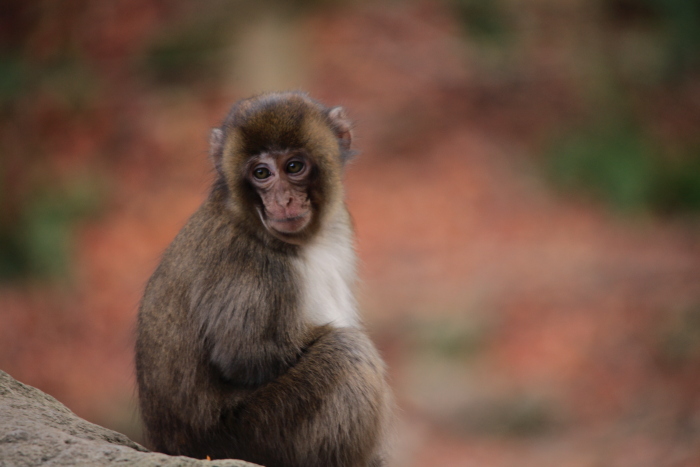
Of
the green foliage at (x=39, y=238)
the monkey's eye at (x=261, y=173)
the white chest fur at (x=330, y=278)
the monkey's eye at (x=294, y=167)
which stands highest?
the green foliage at (x=39, y=238)

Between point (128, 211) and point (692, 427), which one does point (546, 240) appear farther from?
point (128, 211)

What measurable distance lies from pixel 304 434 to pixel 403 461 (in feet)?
18.8

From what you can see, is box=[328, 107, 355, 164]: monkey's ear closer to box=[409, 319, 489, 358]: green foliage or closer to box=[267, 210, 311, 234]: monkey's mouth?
box=[267, 210, 311, 234]: monkey's mouth

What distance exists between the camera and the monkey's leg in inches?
192

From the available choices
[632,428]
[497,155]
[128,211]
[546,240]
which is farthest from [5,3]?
[632,428]

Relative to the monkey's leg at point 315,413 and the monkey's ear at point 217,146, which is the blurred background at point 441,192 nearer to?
the monkey's leg at point 315,413

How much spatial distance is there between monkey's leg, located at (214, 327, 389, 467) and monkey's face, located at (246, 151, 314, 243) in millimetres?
665

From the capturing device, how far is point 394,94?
14.9 meters

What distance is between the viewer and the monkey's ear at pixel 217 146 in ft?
17.5

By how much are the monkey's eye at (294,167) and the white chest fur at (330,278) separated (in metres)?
0.46

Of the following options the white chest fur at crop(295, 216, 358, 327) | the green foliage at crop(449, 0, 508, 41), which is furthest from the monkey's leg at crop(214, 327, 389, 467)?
the green foliage at crop(449, 0, 508, 41)

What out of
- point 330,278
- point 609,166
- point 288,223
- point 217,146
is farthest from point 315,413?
point 609,166

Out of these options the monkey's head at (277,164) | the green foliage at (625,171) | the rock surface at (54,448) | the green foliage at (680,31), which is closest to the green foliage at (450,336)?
the green foliage at (625,171)

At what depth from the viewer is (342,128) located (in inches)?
221
